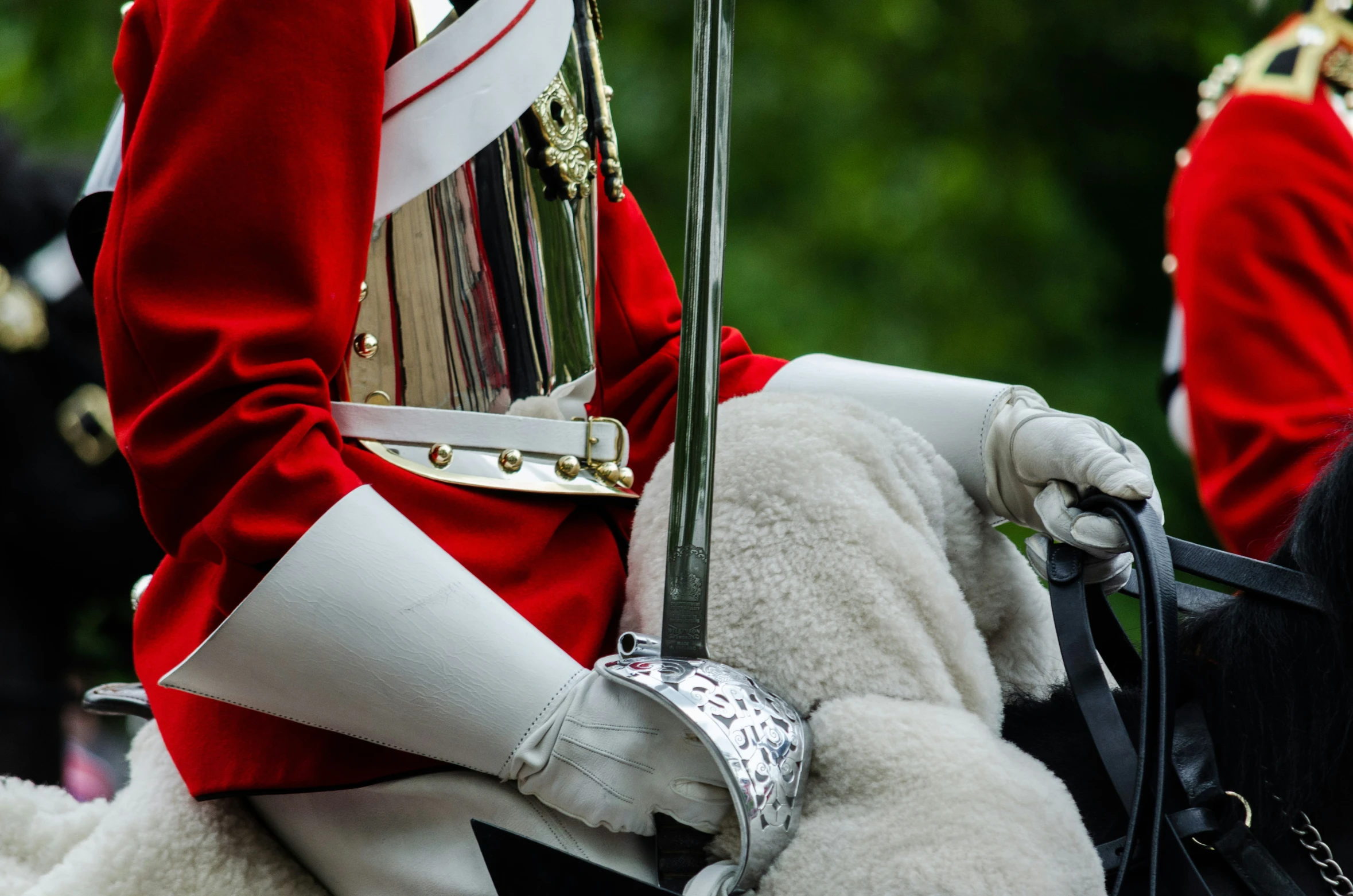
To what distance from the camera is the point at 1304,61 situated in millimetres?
2473

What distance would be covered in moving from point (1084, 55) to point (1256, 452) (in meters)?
2.61

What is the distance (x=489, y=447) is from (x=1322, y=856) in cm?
Answer: 68

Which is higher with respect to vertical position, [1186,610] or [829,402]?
[829,402]

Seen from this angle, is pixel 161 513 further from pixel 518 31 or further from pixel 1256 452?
pixel 1256 452

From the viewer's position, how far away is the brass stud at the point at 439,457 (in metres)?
1.11

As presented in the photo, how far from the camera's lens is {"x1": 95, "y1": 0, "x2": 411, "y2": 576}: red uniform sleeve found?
3.14 feet

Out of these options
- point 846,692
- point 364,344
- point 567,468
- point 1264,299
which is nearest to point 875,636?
point 846,692

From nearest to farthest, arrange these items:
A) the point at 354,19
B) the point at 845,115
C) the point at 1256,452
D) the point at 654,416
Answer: the point at 354,19 < the point at 654,416 < the point at 1256,452 < the point at 845,115

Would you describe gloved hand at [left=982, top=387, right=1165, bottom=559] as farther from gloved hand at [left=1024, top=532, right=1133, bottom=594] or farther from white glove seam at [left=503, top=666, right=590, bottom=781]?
white glove seam at [left=503, top=666, right=590, bottom=781]

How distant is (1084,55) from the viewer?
4508 millimetres

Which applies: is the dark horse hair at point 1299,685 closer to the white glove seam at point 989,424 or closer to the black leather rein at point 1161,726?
the black leather rein at point 1161,726

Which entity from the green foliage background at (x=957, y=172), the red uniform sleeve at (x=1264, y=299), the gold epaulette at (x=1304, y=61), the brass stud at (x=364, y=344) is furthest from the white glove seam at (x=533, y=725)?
the green foliage background at (x=957, y=172)

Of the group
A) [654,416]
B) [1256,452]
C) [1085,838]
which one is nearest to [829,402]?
[654,416]

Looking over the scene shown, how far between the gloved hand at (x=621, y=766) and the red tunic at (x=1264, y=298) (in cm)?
153
